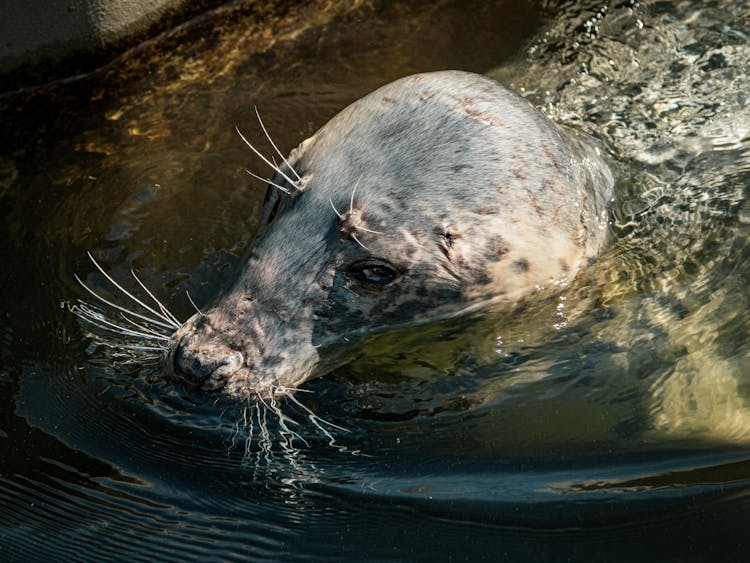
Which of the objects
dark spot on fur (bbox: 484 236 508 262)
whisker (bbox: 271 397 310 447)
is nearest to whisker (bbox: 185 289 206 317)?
whisker (bbox: 271 397 310 447)

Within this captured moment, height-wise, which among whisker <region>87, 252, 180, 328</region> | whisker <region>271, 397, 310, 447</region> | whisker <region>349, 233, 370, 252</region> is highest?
whisker <region>349, 233, 370, 252</region>

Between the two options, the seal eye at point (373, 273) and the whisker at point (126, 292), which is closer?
the seal eye at point (373, 273)

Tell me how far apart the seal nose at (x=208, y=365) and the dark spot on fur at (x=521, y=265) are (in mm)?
1030

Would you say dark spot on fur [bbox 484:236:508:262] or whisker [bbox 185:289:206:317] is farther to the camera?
whisker [bbox 185:289:206:317]

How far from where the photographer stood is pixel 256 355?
133 inches

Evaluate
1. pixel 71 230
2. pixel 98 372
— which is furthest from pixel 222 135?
pixel 98 372

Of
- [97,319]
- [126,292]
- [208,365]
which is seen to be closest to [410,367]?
[208,365]

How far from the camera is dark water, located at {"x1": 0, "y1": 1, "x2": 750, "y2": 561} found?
3.07 meters

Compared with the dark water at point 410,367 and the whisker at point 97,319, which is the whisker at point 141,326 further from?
the dark water at point 410,367

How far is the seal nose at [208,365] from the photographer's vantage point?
10.9ft

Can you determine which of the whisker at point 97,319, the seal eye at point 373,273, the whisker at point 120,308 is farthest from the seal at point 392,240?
the whisker at point 97,319

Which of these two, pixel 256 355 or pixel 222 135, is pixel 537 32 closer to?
pixel 222 135

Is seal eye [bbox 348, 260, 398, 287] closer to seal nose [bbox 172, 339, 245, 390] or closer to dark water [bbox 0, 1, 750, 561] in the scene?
dark water [bbox 0, 1, 750, 561]

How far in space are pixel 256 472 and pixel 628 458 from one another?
1.27 m
